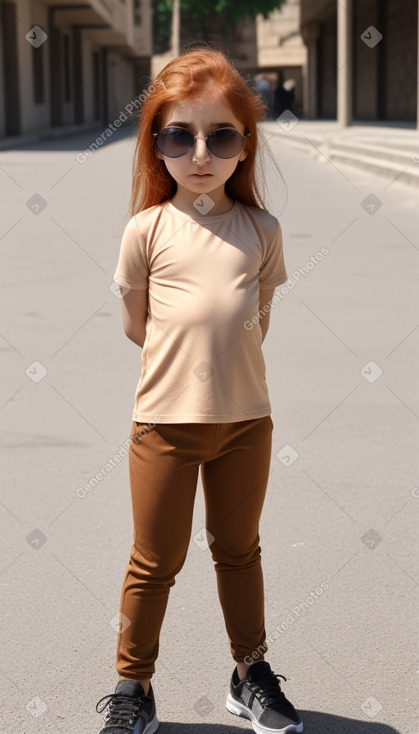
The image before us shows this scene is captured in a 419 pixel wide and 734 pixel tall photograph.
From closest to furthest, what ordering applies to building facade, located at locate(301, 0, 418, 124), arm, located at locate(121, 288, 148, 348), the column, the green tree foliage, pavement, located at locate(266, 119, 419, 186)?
arm, located at locate(121, 288, 148, 348) → pavement, located at locate(266, 119, 419, 186) → the column → building facade, located at locate(301, 0, 418, 124) → the green tree foliage

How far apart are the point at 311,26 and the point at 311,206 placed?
133 feet

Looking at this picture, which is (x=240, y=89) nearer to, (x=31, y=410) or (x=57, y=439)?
(x=57, y=439)

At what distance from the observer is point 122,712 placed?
2.39m

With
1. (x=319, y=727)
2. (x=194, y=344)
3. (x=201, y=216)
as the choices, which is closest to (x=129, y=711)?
(x=319, y=727)

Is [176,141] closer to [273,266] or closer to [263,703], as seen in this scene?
[273,266]

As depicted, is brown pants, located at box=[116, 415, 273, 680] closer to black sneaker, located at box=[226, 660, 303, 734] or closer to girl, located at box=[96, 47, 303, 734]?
girl, located at box=[96, 47, 303, 734]

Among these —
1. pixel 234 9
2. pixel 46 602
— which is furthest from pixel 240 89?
pixel 234 9

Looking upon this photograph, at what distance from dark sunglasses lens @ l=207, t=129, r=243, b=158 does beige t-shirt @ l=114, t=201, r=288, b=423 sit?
13 centimetres

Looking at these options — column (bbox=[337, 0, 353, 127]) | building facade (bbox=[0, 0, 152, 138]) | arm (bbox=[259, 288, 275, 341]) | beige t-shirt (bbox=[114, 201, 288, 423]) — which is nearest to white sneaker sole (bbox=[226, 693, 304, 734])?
beige t-shirt (bbox=[114, 201, 288, 423])

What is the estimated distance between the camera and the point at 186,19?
64.3 meters

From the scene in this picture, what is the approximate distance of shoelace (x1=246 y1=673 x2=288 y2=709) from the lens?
97.0 inches

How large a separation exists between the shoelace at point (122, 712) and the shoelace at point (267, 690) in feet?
0.84

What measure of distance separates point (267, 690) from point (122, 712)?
12.8 inches

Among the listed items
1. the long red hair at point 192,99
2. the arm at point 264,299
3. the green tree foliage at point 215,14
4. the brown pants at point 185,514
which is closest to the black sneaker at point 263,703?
the brown pants at point 185,514
